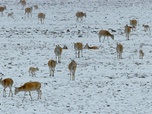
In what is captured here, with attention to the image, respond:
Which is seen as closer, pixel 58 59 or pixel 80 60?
pixel 58 59

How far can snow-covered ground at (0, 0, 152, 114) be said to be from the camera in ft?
49.4

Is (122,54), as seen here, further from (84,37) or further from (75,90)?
(75,90)

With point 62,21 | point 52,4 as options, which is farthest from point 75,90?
point 52,4

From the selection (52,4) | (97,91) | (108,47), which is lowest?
(97,91)

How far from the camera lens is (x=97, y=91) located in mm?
16859

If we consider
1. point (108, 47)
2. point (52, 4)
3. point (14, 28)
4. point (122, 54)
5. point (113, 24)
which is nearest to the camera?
point (122, 54)

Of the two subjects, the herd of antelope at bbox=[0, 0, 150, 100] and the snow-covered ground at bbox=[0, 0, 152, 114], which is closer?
the snow-covered ground at bbox=[0, 0, 152, 114]

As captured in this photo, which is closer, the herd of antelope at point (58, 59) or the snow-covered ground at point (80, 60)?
the snow-covered ground at point (80, 60)

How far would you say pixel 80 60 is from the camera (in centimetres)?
2309

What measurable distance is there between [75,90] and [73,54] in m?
8.08

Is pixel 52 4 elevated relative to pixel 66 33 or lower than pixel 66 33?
elevated

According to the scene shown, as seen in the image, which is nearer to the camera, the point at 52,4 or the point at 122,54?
the point at 122,54

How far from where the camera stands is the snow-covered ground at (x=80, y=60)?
15.1m

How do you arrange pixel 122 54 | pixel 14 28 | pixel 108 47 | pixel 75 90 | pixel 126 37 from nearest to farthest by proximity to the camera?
pixel 75 90
pixel 122 54
pixel 108 47
pixel 126 37
pixel 14 28
